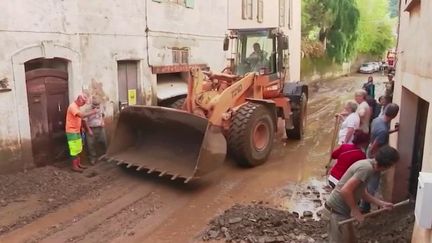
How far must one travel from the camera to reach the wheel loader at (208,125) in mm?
6793

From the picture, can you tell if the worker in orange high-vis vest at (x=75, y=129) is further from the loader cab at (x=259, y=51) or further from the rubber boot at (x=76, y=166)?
the loader cab at (x=259, y=51)

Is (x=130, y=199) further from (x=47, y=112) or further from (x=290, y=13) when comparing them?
(x=290, y=13)

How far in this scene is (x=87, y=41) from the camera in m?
8.43

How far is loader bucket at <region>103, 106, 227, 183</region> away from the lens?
6.59 m

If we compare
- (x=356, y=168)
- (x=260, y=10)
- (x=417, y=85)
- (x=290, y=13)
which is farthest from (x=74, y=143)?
(x=290, y=13)

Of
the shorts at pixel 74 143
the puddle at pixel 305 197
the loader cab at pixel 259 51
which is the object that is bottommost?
the puddle at pixel 305 197

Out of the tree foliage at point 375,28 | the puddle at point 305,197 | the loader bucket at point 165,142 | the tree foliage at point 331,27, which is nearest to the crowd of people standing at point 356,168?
the puddle at point 305,197

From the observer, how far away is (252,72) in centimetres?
882

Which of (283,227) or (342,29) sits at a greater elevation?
(342,29)

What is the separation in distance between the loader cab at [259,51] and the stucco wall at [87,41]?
2.35m

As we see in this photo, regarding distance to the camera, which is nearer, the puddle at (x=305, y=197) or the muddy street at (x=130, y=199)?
the muddy street at (x=130, y=199)

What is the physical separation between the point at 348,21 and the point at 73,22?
22585mm

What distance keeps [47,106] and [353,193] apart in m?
6.09

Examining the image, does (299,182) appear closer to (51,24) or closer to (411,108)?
(411,108)
